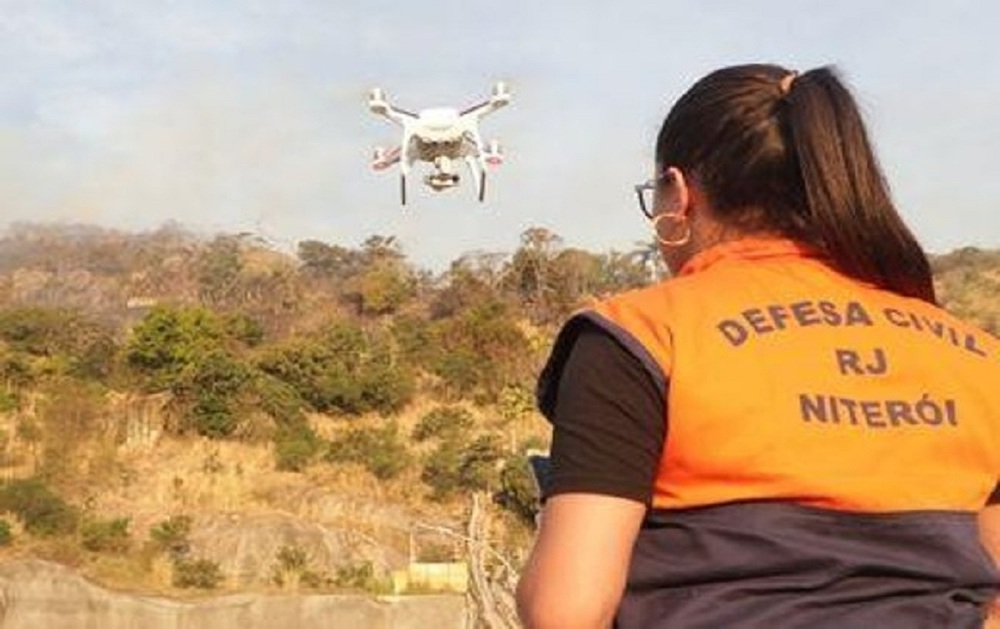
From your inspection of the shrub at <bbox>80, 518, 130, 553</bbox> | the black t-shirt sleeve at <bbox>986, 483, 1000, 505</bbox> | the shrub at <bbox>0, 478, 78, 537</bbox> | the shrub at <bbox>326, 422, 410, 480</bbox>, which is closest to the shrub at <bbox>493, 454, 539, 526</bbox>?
the shrub at <bbox>326, 422, 410, 480</bbox>

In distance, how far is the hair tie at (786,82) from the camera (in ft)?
4.32

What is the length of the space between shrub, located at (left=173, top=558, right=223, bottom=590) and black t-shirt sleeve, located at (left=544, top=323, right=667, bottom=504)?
51.3 feet

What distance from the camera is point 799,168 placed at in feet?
4.20

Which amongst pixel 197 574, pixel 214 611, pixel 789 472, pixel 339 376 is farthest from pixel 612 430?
pixel 339 376

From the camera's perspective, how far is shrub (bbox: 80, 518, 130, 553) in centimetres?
1756

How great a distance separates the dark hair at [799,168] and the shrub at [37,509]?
17.6m

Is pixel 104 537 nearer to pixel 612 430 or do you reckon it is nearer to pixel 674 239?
pixel 674 239

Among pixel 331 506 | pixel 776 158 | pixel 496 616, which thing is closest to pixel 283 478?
pixel 331 506

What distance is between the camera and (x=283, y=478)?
20.5 meters

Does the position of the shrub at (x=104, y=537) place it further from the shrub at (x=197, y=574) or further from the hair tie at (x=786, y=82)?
the hair tie at (x=786, y=82)

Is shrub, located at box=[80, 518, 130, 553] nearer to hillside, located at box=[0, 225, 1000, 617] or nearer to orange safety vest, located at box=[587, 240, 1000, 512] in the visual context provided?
hillside, located at box=[0, 225, 1000, 617]

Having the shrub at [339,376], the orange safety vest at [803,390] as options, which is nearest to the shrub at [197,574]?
the shrub at [339,376]

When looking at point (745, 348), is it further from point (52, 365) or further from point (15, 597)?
point (52, 365)

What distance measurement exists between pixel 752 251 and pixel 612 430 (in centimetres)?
24
